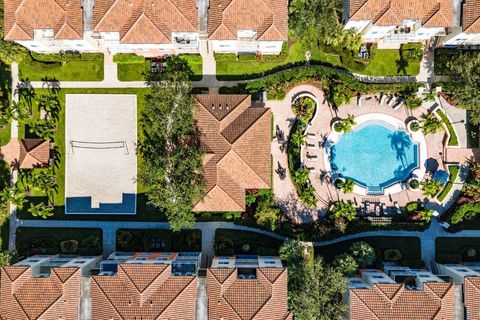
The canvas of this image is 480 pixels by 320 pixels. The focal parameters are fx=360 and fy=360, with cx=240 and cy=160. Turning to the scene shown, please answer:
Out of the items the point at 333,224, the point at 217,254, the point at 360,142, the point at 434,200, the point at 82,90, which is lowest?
the point at 217,254

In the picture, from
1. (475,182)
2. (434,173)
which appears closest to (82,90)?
(434,173)

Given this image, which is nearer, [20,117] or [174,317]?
[174,317]

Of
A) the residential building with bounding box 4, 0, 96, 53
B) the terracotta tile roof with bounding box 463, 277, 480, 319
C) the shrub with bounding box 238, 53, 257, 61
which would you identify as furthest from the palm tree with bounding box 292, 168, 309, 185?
the residential building with bounding box 4, 0, 96, 53

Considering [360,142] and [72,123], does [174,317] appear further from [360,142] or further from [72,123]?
[360,142]

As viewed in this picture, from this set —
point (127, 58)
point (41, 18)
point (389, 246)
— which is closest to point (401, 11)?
point (389, 246)

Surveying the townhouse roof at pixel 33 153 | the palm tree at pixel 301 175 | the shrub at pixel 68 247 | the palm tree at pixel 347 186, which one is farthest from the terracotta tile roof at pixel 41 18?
the palm tree at pixel 347 186

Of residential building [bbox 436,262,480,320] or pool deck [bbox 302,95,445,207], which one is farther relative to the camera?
pool deck [bbox 302,95,445,207]

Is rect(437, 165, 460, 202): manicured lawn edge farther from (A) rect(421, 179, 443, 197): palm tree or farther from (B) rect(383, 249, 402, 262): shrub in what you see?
(B) rect(383, 249, 402, 262): shrub
